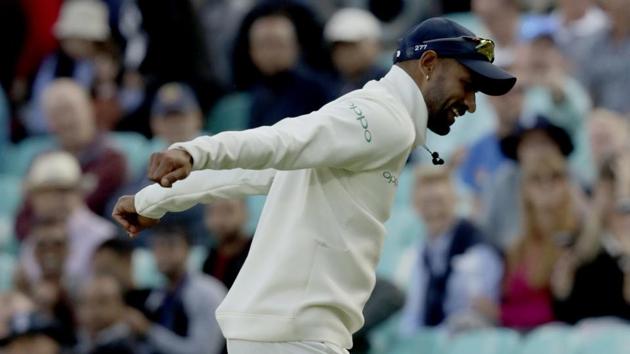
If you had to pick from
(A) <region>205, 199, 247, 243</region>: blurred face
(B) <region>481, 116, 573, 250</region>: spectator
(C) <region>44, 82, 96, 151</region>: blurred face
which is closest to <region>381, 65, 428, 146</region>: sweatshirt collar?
(B) <region>481, 116, 573, 250</region>: spectator

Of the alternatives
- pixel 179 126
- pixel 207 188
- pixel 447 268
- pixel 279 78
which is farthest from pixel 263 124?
pixel 207 188

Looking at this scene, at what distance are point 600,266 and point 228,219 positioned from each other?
200cm

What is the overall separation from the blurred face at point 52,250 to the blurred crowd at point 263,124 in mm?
13

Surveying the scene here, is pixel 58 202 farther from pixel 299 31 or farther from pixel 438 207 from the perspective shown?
pixel 438 207

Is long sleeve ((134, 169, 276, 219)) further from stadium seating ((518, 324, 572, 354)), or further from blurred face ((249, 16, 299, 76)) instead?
blurred face ((249, 16, 299, 76))

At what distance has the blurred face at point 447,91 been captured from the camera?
5.23 m

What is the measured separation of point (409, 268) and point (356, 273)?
426 centimetres

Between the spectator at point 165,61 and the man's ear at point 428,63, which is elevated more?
the man's ear at point 428,63

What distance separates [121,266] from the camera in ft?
31.7

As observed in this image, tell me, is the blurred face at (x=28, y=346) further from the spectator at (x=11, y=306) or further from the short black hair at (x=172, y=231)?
the short black hair at (x=172, y=231)

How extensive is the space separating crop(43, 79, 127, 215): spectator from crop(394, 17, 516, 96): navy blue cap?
584cm

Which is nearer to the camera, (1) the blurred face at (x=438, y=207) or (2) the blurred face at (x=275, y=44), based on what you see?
(1) the blurred face at (x=438, y=207)

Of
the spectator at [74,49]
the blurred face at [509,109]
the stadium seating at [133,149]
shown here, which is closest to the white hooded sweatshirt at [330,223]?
the blurred face at [509,109]

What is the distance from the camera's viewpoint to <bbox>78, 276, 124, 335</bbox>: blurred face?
9438 mm
